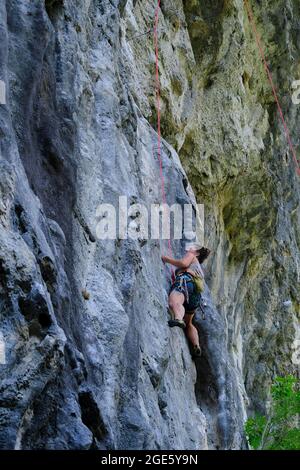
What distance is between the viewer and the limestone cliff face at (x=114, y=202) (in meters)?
5.25

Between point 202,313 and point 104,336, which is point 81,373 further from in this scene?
point 202,313

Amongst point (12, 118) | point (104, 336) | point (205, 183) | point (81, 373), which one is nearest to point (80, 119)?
point (12, 118)

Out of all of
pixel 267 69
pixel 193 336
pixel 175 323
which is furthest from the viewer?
pixel 267 69

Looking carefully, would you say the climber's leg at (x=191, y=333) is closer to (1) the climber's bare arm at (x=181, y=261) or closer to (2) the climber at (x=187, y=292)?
(2) the climber at (x=187, y=292)

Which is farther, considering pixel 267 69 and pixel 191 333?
pixel 267 69

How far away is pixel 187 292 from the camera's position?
916 centimetres

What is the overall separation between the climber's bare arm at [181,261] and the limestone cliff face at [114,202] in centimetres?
15

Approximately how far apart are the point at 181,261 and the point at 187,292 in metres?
0.40

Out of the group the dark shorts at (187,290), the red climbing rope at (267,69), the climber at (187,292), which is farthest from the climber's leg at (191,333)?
the red climbing rope at (267,69)

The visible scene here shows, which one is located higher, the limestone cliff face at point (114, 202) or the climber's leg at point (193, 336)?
the limestone cliff face at point (114, 202)

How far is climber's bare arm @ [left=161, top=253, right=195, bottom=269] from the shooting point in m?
9.26

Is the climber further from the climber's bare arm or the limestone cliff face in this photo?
the limestone cliff face

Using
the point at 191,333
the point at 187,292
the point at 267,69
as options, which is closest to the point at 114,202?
the point at 187,292

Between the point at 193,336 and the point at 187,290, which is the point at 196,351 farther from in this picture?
the point at 187,290
